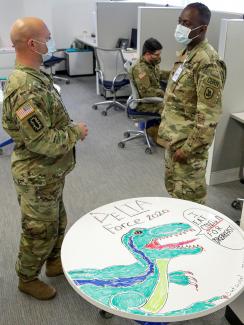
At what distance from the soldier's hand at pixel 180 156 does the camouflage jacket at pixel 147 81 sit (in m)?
1.63

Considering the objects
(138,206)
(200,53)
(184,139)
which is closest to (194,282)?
(138,206)

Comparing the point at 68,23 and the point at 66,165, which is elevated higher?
the point at 68,23

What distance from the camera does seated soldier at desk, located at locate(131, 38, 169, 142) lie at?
3.38 metres

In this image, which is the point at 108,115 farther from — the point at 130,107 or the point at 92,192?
the point at 92,192

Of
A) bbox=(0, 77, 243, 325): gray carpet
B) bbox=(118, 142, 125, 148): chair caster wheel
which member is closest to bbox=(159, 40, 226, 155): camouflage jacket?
bbox=(0, 77, 243, 325): gray carpet

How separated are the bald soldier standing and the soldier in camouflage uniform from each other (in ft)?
1.89

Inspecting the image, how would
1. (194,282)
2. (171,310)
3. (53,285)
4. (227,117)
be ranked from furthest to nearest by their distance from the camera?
Result: (227,117), (53,285), (194,282), (171,310)

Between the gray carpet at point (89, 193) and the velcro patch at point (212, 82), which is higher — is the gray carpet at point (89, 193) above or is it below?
below

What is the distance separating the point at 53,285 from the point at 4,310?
294mm

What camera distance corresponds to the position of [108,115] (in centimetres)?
490

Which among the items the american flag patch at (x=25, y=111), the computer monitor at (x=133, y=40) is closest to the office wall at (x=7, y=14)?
the computer monitor at (x=133, y=40)

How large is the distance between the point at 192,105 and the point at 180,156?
29cm

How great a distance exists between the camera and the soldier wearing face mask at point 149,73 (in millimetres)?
3381

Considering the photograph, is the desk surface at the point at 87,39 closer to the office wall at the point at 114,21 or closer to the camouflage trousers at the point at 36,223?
the office wall at the point at 114,21
